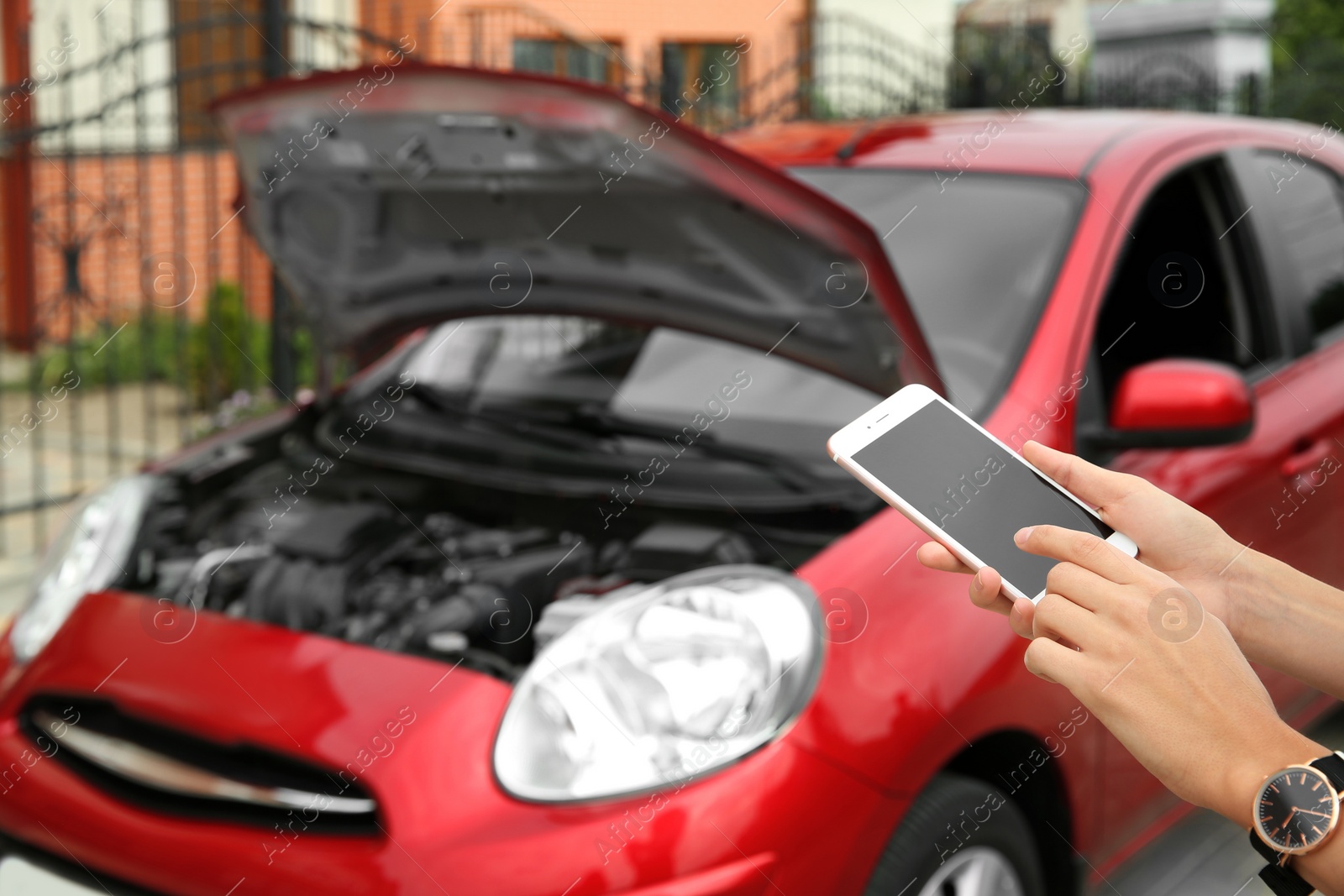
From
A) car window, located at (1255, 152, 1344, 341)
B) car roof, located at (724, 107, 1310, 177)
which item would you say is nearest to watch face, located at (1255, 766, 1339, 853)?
car roof, located at (724, 107, 1310, 177)

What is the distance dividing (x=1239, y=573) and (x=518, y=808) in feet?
3.31

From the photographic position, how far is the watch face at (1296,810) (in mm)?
1102

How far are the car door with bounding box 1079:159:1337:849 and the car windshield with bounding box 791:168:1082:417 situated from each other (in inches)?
7.3

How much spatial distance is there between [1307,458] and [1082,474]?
171 cm

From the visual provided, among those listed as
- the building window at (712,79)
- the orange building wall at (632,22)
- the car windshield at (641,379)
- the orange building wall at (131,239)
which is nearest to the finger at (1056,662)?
the car windshield at (641,379)

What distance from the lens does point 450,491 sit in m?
2.63

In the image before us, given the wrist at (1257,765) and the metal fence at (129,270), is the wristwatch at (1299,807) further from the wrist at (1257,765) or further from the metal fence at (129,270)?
the metal fence at (129,270)

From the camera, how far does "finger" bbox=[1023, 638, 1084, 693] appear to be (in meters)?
1.21

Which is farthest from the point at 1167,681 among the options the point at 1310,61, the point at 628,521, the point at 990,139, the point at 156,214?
the point at 1310,61

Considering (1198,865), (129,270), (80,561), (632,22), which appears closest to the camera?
(80,561)

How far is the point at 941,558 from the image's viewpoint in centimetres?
152

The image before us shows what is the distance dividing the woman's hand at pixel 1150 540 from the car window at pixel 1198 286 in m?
1.61

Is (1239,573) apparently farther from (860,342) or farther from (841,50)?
(841,50)

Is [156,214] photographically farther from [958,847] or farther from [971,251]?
[958,847]
